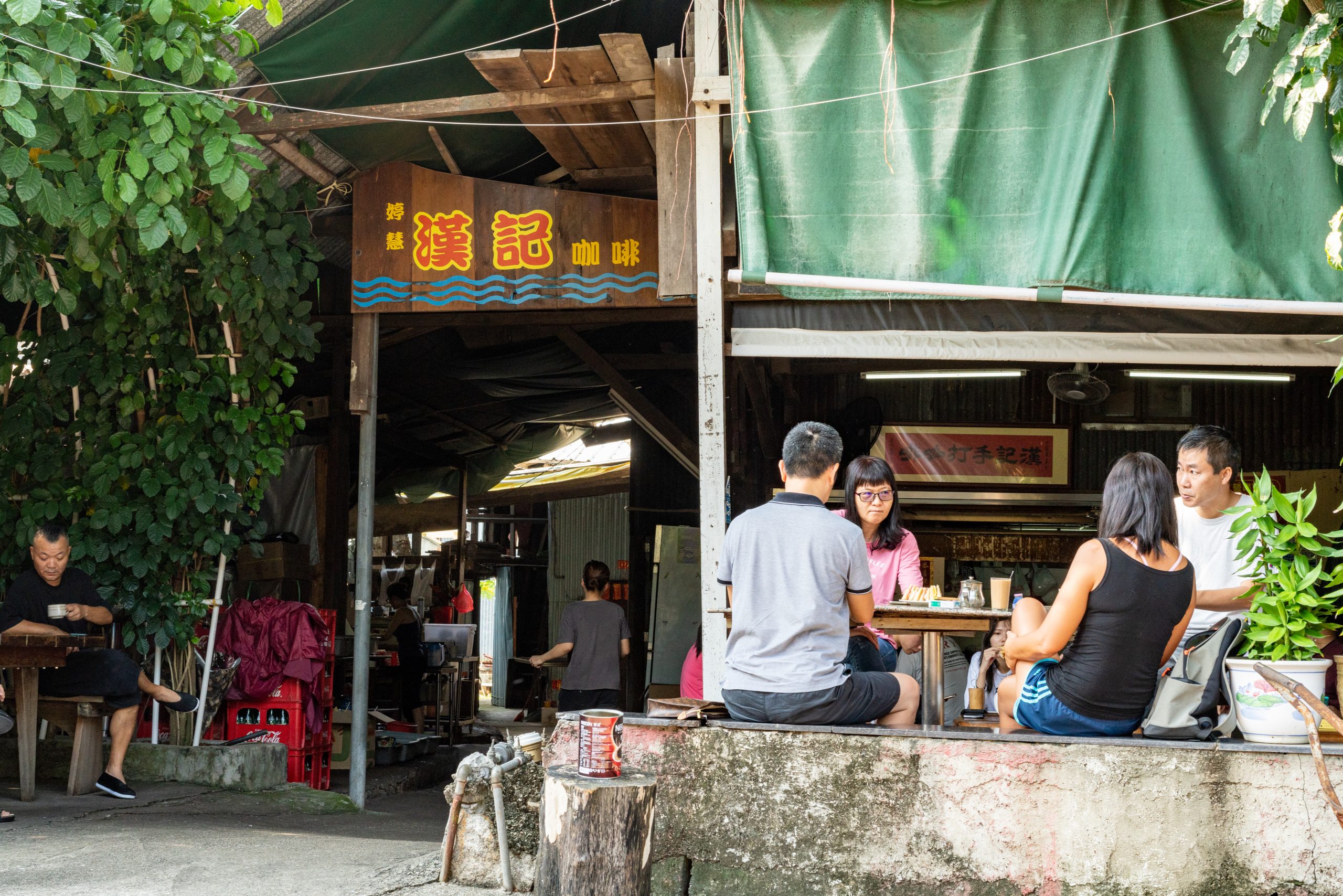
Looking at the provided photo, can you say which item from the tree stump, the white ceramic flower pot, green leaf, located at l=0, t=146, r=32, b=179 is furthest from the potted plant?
green leaf, located at l=0, t=146, r=32, b=179

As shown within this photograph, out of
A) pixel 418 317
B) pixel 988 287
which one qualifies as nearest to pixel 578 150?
pixel 418 317

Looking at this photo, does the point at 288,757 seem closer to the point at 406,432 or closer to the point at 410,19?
the point at 410,19

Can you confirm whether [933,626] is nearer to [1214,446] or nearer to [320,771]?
[1214,446]

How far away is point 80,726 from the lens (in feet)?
20.2

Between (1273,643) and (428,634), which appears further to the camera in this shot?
(428,634)

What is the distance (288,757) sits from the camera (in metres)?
7.38

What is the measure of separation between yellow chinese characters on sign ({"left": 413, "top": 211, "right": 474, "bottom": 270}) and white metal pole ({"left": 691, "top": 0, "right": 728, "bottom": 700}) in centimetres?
187

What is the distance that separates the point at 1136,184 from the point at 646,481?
716cm

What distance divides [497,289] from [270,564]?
371 cm

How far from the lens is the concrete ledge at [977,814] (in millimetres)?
3672

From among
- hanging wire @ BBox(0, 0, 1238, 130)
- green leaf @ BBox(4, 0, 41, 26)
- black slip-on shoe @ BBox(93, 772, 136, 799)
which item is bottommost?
black slip-on shoe @ BBox(93, 772, 136, 799)

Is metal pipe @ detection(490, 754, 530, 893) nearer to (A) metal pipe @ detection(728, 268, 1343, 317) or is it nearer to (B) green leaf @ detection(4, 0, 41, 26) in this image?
(A) metal pipe @ detection(728, 268, 1343, 317)

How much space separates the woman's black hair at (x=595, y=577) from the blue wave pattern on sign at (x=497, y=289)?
2.54 m

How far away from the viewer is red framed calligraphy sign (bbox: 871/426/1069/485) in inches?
341
